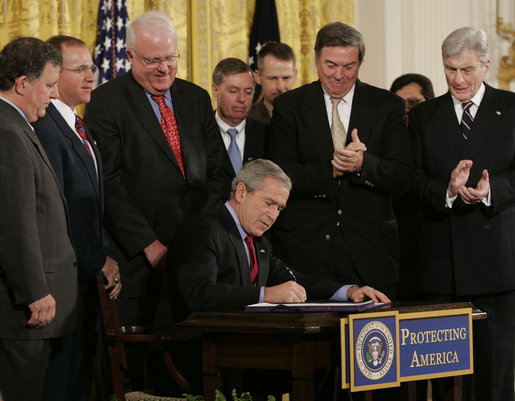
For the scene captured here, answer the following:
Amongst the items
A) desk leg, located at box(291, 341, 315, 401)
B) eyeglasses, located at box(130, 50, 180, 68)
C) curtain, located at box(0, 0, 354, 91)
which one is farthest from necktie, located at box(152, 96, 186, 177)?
curtain, located at box(0, 0, 354, 91)

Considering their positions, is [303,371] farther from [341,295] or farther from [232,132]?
[232,132]

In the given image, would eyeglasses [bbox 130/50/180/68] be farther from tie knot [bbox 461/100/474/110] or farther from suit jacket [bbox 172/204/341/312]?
tie knot [bbox 461/100/474/110]

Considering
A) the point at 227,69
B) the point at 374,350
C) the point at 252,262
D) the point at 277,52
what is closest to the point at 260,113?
the point at 277,52

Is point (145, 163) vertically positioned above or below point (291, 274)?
above

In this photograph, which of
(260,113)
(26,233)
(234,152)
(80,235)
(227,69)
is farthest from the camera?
(260,113)

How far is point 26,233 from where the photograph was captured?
3.47 meters

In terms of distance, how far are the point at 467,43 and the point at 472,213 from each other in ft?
2.71

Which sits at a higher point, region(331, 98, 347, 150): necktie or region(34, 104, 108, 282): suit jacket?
region(331, 98, 347, 150): necktie

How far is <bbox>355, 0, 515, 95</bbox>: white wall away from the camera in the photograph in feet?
26.8

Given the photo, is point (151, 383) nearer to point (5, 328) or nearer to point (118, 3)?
point (5, 328)

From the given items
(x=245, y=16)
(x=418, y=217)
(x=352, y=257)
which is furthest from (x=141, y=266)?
(x=245, y=16)

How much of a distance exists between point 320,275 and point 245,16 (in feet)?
12.2

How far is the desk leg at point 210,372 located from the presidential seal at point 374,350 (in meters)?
0.53

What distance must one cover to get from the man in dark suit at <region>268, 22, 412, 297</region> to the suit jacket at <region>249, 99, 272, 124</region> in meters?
0.93
